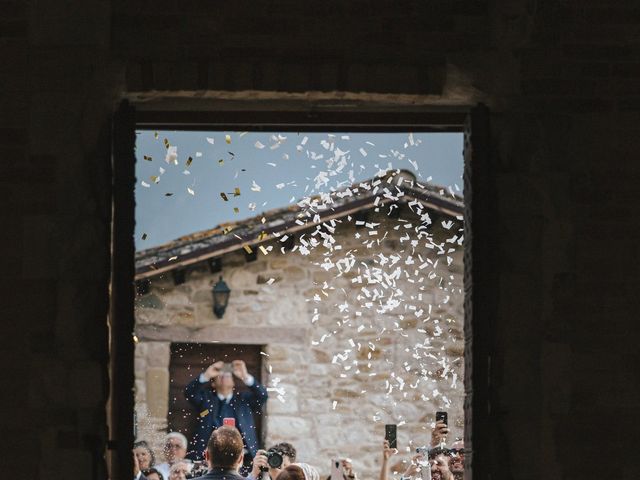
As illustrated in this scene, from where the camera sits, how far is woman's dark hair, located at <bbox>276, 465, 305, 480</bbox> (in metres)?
5.73

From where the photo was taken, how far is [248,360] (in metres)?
9.98

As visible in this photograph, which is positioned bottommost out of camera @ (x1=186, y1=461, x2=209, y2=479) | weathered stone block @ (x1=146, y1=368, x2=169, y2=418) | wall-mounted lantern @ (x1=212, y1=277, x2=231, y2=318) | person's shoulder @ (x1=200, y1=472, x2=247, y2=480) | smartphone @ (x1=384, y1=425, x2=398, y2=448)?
camera @ (x1=186, y1=461, x2=209, y2=479)

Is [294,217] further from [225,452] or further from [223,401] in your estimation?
[225,452]

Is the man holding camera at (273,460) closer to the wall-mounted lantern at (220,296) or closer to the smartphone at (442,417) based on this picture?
the smartphone at (442,417)

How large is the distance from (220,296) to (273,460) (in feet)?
6.58

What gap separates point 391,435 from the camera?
9.48m

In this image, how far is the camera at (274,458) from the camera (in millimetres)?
8461

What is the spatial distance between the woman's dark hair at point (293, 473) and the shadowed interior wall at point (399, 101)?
267cm

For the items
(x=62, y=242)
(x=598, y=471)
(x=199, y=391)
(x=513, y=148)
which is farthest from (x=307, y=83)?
(x=199, y=391)

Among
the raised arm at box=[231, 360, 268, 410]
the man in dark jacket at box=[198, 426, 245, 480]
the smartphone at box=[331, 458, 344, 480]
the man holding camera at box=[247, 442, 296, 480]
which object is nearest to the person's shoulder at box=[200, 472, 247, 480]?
the man in dark jacket at box=[198, 426, 245, 480]

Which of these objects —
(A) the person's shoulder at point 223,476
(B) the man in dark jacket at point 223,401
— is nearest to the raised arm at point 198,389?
(B) the man in dark jacket at point 223,401

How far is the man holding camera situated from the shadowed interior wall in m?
4.99

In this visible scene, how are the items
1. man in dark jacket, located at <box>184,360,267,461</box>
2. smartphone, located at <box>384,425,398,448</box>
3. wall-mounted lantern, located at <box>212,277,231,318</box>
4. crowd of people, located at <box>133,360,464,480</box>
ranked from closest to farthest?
crowd of people, located at <box>133,360,464,480</box> → smartphone, located at <box>384,425,398,448</box> → man in dark jacket, located at <box>184,360,267,461</box> → wall-mounted lantern, located at <box>212,277,231,318</box>

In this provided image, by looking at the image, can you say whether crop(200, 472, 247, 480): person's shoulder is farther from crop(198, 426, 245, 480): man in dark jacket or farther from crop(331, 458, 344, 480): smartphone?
crop(331, 458, 344, 480): smartphone
